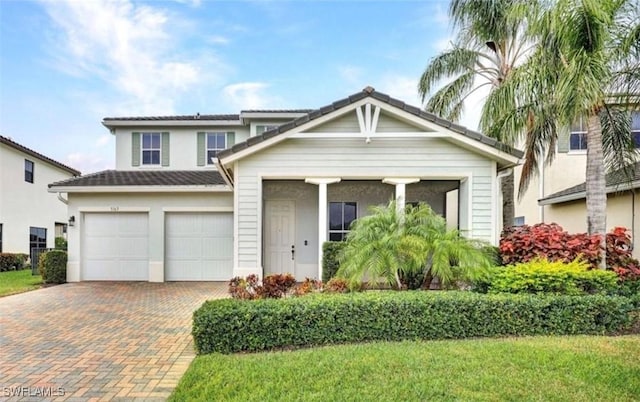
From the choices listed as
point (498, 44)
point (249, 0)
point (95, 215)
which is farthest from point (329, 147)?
point (95, 215)

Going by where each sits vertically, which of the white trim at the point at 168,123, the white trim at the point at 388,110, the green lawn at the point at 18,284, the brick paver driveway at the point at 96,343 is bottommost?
the green lawn at the point at 18,284

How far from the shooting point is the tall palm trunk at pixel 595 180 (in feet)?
26.6

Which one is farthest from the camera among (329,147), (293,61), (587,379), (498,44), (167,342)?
(293,61)

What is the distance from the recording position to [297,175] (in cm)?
966

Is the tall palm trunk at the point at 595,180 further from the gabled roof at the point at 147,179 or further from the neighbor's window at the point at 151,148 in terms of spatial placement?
the neighbor's window at the point at 151,148

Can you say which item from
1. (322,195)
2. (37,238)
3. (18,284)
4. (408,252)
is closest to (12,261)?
(37,238)

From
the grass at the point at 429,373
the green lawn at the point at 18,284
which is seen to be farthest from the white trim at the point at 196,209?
the grass at the point at 429,373

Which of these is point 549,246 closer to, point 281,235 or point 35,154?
point 281,235

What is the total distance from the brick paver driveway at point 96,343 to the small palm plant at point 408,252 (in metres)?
3.54

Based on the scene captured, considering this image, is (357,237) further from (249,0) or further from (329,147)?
(249,0)

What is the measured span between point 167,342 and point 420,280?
16.6ft

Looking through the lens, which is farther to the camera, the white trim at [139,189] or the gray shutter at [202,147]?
the gray shutter at [202,147]

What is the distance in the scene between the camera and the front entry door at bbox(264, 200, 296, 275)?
1254cm

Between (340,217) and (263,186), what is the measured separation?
110 inches
